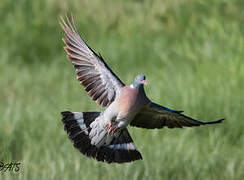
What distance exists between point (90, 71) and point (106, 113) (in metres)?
0.36

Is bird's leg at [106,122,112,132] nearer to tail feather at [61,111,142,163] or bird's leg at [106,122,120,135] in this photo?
bird's leg at [106,122,120,135]

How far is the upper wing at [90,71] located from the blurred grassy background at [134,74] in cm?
81

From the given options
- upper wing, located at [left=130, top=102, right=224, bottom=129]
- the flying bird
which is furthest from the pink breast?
upper wing, located at [left=130, top=102, right=224, bottom=129]

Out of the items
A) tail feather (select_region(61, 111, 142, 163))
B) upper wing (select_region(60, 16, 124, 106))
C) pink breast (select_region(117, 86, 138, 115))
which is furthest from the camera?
tail feather (select_region(61, 111, 142, 163))

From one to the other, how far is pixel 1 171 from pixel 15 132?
0.96 meters

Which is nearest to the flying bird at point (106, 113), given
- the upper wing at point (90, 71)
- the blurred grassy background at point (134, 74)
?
the upper wing at point (90, 71)

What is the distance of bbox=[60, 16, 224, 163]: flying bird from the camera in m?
3.62

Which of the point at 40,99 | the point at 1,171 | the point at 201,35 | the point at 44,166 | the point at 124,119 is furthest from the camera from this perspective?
the point at 201,35

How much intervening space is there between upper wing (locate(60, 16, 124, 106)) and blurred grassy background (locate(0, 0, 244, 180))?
807 mm

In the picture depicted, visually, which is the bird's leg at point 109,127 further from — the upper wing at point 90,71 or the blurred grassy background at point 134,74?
the blurred grassy background at point 134,74

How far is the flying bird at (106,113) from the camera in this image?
3.62m

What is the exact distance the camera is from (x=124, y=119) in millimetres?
3625

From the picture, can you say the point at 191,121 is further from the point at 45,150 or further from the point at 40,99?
the point at 40,99

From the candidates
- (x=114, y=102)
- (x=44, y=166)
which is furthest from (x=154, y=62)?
(x=114, y=102)
